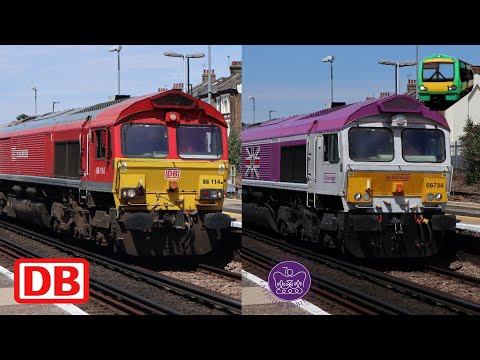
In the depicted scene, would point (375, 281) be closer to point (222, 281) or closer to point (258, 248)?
point (258, 248)

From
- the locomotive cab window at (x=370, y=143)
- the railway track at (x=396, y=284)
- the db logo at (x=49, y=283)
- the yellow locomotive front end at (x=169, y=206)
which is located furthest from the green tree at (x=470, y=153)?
the db logo at (x=49, y=283)

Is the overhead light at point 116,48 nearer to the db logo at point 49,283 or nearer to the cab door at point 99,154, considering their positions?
the db logo at point 49,283

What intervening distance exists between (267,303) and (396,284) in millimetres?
1968

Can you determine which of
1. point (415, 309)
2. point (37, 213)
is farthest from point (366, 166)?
point (37, 213)

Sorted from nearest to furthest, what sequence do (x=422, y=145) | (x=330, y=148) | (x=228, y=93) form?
1. (x=422, y=145)
2. (x=228, y=93)
3. (x=330, y=148)

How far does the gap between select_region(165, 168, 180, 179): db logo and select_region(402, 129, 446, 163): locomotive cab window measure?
4.03m

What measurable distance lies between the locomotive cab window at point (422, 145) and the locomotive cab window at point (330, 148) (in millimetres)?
1006

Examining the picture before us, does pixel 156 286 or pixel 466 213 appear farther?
pixel 156 286

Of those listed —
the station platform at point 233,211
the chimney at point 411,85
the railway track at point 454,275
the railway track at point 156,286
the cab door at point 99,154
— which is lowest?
the railway track at point 156,286

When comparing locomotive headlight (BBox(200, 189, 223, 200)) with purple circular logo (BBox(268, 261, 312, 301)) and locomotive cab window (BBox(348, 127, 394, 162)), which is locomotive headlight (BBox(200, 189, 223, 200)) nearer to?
locomotive cab window (BBox(348, 127, 394, 162))

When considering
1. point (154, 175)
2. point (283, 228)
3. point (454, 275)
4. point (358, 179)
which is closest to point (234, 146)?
point (154, 175)

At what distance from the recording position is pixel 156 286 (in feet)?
38.6

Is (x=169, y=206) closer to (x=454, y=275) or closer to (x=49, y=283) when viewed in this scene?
(x=49, y=283)

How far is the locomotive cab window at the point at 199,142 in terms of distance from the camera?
13.2 meters
